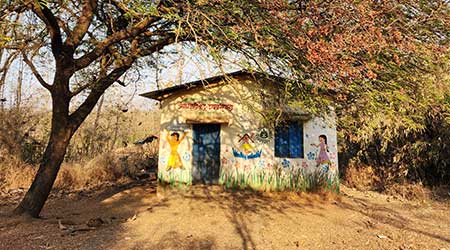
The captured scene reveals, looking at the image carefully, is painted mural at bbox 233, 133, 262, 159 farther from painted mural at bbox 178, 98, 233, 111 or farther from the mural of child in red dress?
the mural of child in red dress

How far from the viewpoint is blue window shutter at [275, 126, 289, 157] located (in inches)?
402

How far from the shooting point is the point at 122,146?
16109mm

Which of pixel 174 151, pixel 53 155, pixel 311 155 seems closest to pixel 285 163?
pixel 311 155

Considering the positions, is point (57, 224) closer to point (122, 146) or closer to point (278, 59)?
point (278, 59)


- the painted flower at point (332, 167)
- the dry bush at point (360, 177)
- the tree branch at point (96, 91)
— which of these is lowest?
the dry bush at point (360, 177)

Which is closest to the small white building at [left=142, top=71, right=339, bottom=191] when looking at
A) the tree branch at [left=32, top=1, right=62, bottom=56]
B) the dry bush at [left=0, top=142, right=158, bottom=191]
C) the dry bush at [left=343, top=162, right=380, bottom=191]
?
the dry bush at [left=343, top=162, right=380, bottom=191]

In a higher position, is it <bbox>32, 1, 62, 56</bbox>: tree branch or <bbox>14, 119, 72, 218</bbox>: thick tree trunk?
<bbox>32, 1, 62, 56</bbox>: tree branch

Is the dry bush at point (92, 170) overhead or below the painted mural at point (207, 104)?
below

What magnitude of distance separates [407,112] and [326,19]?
2.91 m

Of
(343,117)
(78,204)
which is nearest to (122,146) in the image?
(78,204)

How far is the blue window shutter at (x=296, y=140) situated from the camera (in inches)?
404

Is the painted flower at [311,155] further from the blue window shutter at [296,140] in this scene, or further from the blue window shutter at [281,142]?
the blue window shutter at [281,142]

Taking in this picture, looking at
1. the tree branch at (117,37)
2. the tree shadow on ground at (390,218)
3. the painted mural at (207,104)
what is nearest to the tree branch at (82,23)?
the tree branch at (117,37)

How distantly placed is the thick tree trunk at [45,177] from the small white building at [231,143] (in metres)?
4.01
